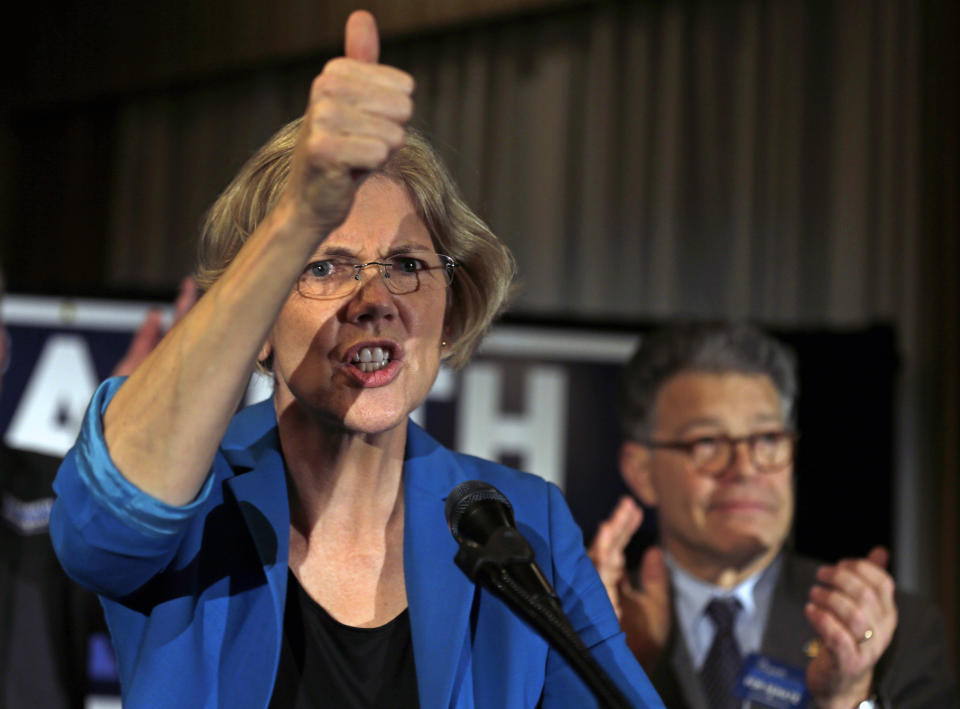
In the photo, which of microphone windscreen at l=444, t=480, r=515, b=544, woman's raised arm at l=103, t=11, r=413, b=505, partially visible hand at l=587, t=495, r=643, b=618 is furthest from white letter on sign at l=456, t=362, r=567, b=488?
woman's raised arm at l=103, t=11, r=413, b=505

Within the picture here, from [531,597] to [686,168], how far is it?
158 inches

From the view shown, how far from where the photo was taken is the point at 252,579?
1.16 m

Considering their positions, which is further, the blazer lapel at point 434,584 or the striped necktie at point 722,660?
the striped necktie at point 722,660

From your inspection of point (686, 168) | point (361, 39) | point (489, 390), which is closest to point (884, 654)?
point (489, 390)

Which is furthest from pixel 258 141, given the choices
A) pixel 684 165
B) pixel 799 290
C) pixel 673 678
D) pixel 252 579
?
pixel 252 579

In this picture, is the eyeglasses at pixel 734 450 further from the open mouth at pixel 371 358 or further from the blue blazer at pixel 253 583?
the open mouth at pixel 371 358

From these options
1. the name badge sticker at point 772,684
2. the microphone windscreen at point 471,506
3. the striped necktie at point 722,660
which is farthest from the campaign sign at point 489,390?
the microphone windscreen at point 471,506

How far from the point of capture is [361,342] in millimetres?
1207

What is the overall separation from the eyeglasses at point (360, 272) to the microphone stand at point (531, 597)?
0.36 metres

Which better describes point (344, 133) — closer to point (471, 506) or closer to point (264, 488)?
point (471, 506)

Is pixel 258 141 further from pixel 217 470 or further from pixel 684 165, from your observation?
pixel 217 470

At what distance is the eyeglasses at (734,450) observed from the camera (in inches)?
106

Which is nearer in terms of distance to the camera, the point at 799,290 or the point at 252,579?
the point at 252,579

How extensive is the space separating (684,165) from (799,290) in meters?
0.74
